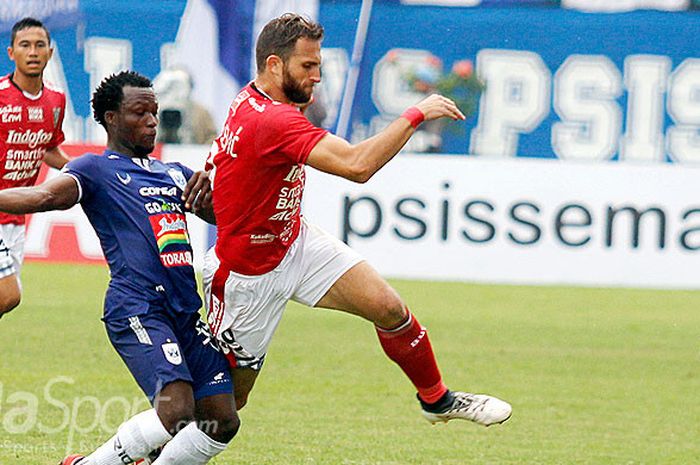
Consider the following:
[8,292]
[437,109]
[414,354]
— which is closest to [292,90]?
[437,109]

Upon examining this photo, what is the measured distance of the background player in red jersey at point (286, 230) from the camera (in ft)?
22.0

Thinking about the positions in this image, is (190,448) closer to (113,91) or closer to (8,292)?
(113,91)

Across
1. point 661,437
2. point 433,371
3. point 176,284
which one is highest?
point 176,284

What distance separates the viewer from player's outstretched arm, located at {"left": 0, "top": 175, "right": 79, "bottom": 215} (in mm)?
6688

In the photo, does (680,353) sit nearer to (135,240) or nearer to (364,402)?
(364,402)

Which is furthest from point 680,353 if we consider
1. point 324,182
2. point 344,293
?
point 344,293

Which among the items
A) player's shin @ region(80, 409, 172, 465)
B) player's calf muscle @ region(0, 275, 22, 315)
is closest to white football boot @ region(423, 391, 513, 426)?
player's shin @ region(80, 409, 172, 465)

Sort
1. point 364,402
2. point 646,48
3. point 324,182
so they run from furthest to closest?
1. point 646,48
2. point 324,182
3. point 364,402

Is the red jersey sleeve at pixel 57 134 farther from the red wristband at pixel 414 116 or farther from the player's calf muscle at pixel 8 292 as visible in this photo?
the red wristband at pixel 414 116

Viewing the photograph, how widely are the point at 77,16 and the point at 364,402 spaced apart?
17.9 m

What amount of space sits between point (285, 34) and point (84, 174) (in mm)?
1140

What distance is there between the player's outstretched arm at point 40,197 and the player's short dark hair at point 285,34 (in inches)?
43.9

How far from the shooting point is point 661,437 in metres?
9.62

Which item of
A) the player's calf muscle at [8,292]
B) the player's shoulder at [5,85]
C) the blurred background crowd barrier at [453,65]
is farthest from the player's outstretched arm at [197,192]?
the blurred background crowd barrier at [453,65]
